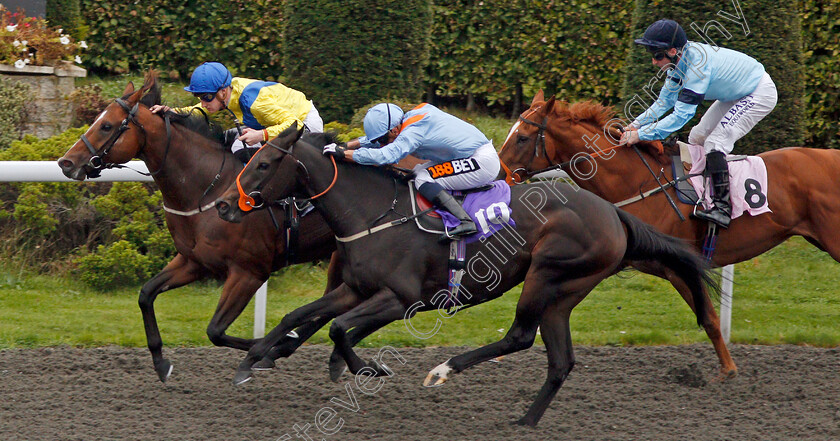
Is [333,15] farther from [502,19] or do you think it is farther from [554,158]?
[554,158]

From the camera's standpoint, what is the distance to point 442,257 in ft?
14.9

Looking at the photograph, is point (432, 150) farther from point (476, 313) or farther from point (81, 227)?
point (81, 227)

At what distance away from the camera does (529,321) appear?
4621mm

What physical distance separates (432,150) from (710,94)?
73.8 inches

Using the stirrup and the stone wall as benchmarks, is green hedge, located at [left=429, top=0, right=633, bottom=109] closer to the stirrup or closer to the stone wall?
the stone wall

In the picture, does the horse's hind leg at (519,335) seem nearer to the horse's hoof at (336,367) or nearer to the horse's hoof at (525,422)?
the horse's hoof at (525,422)

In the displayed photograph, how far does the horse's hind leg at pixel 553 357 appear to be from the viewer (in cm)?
450

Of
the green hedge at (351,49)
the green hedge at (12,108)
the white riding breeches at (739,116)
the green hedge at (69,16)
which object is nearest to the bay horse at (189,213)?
the white riding breeches at (739,116)

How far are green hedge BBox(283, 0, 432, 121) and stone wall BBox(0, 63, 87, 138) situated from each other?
86.4 inches

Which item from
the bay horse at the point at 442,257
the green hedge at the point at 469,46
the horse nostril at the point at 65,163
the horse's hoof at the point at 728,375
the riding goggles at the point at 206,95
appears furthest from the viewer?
the green hedge at the point at 469,46

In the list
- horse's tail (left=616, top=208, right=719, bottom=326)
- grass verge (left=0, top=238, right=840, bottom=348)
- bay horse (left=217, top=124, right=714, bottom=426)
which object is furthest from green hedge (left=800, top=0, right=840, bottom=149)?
bay horse (left=217, top=124, right=714, bottom=426)

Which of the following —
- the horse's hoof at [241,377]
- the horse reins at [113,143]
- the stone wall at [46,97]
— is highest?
the horse reins at [113,143]

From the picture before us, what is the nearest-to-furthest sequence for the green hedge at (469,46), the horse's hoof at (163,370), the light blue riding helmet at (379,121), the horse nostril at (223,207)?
1. the horse nostril at (223,207)
2. the light blue riding helmet at (379,121)
3. the horse's hoof at (163,370)
4. the green hedge at (469,46)

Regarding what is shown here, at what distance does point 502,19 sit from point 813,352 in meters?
4.76
